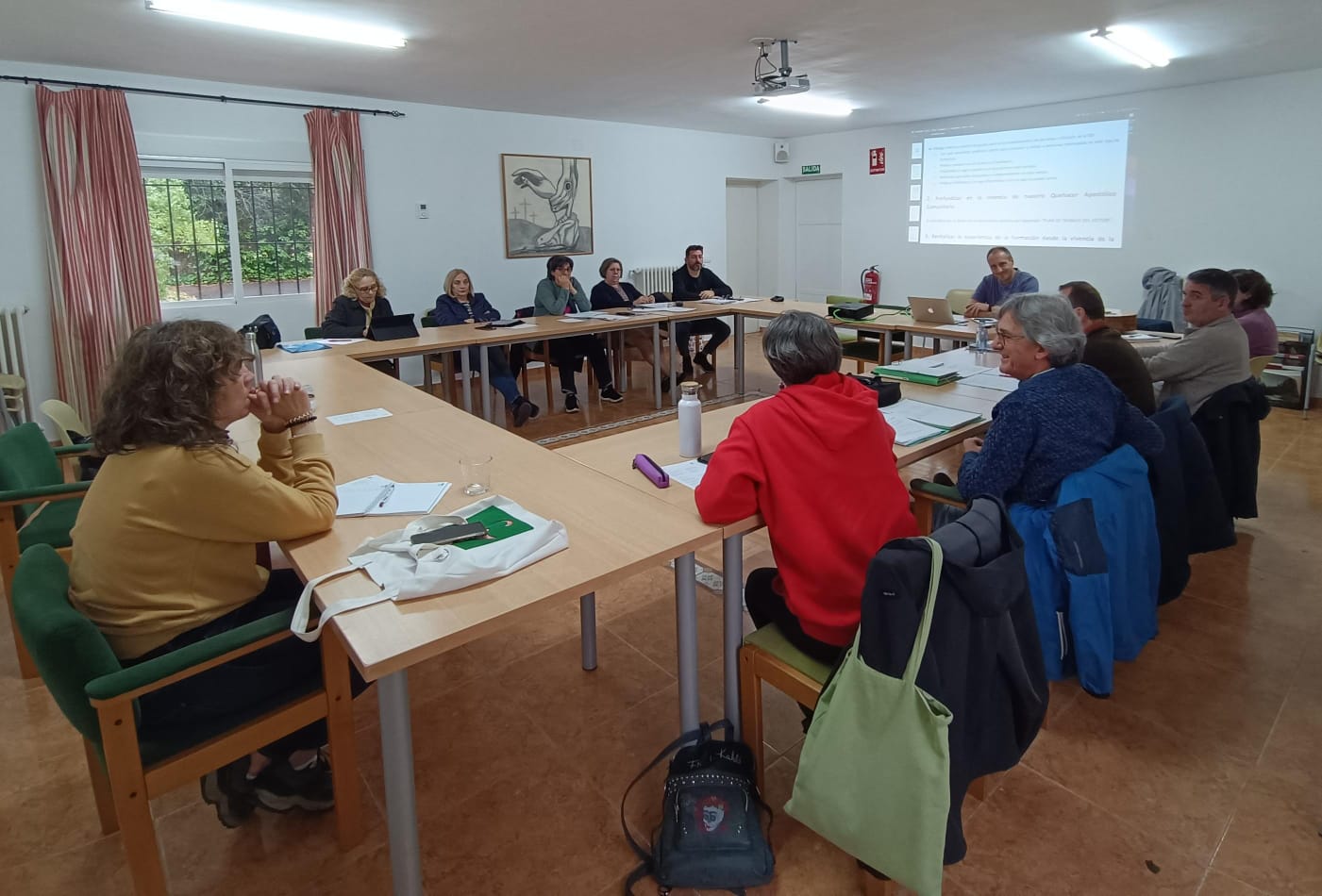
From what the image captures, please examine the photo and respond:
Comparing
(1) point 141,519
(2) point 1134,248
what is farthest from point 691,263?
(1) point 141,519

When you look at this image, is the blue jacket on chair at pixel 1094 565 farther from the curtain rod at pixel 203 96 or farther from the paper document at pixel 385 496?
the curtain rod at pixel 203 96

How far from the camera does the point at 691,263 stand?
6.68m

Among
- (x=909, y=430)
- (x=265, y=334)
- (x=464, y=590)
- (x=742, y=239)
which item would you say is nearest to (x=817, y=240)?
(x=742, y=239)

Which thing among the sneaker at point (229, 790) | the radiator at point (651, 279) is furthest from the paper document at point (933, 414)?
the radiator at point (651, 279)

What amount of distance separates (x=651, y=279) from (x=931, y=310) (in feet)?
12.6

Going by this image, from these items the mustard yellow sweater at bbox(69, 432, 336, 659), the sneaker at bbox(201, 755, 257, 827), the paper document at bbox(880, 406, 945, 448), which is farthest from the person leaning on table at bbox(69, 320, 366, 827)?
the paper document at bbox(880, 406, 945, 448)

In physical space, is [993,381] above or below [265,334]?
below

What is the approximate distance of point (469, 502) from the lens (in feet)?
5.93

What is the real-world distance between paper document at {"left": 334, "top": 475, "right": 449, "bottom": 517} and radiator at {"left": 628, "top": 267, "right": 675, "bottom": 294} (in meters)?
6.21

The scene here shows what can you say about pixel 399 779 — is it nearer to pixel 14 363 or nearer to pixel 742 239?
pixel 14 363

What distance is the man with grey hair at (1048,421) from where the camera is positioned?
1.92 metres

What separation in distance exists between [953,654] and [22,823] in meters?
2.06

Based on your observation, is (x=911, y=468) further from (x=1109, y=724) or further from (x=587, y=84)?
(x=587, y=84)

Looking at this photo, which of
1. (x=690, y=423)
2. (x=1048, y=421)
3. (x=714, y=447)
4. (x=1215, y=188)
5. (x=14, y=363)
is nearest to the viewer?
(x=1048, y=421)
